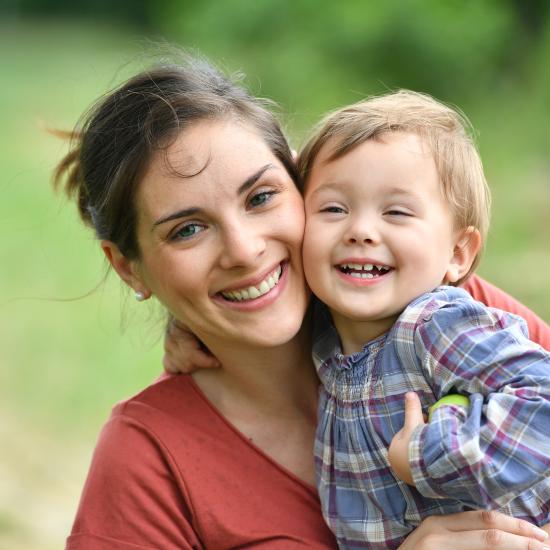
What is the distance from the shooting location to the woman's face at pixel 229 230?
2258 millimetres

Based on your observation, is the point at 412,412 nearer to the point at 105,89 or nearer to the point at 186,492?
the point at 186,492

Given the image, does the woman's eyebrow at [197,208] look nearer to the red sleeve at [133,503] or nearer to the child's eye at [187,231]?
the child's eye at [187,231]

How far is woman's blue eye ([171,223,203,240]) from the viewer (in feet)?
7.56

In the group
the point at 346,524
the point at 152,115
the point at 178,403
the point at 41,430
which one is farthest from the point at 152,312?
the point at 41,430

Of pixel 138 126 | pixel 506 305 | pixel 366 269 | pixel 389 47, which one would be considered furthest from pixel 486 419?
pixel 389 47

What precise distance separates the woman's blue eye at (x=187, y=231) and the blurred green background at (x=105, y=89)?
24.1 inches

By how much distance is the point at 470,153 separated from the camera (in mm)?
2305

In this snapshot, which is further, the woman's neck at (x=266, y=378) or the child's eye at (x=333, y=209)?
the woman's neck at (x=266, y=378)

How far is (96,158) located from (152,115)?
21cm

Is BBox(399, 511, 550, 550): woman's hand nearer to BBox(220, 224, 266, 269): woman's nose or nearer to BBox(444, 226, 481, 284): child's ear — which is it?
BBox(444, 226, 481, 284): child's ear

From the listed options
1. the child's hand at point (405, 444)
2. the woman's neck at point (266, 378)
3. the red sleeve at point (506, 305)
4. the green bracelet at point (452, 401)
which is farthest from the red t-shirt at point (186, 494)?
the red sleeve at point (506, 305)

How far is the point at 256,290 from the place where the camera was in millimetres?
2305

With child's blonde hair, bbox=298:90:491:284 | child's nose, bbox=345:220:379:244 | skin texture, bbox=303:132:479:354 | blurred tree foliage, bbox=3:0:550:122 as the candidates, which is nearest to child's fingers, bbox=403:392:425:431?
skin texture, bbox=303:132:479:354

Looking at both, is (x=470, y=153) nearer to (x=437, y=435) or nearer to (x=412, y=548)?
(x=437, y=435)
